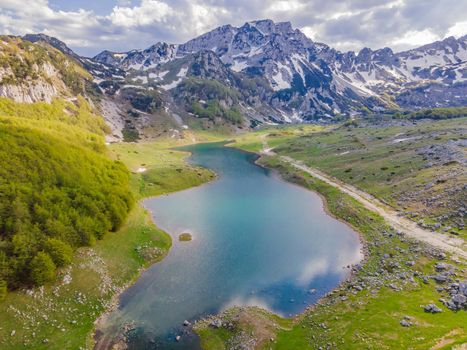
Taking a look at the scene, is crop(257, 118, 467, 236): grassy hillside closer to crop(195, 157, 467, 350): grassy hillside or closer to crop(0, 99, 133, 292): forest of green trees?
crop(195, 157, 467, 350): grassy hillside

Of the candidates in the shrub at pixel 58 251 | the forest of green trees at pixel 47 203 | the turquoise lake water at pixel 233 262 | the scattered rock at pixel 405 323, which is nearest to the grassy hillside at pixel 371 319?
the scattered rock at pixel 405 323

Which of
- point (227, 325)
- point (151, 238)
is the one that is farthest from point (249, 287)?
point (151, 238)

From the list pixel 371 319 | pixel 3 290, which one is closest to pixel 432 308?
pixel 371 319

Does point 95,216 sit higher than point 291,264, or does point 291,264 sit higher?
point 95,216

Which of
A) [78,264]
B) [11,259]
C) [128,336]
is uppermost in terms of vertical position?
[11,259]

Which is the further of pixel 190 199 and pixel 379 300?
pixel 190 199

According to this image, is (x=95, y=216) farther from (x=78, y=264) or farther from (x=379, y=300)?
(x=379, y=300)

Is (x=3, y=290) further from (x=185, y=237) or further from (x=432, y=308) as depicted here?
(x=432, y=308)

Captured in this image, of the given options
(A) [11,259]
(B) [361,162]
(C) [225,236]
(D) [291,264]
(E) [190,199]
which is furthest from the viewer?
(B) [361,162]
